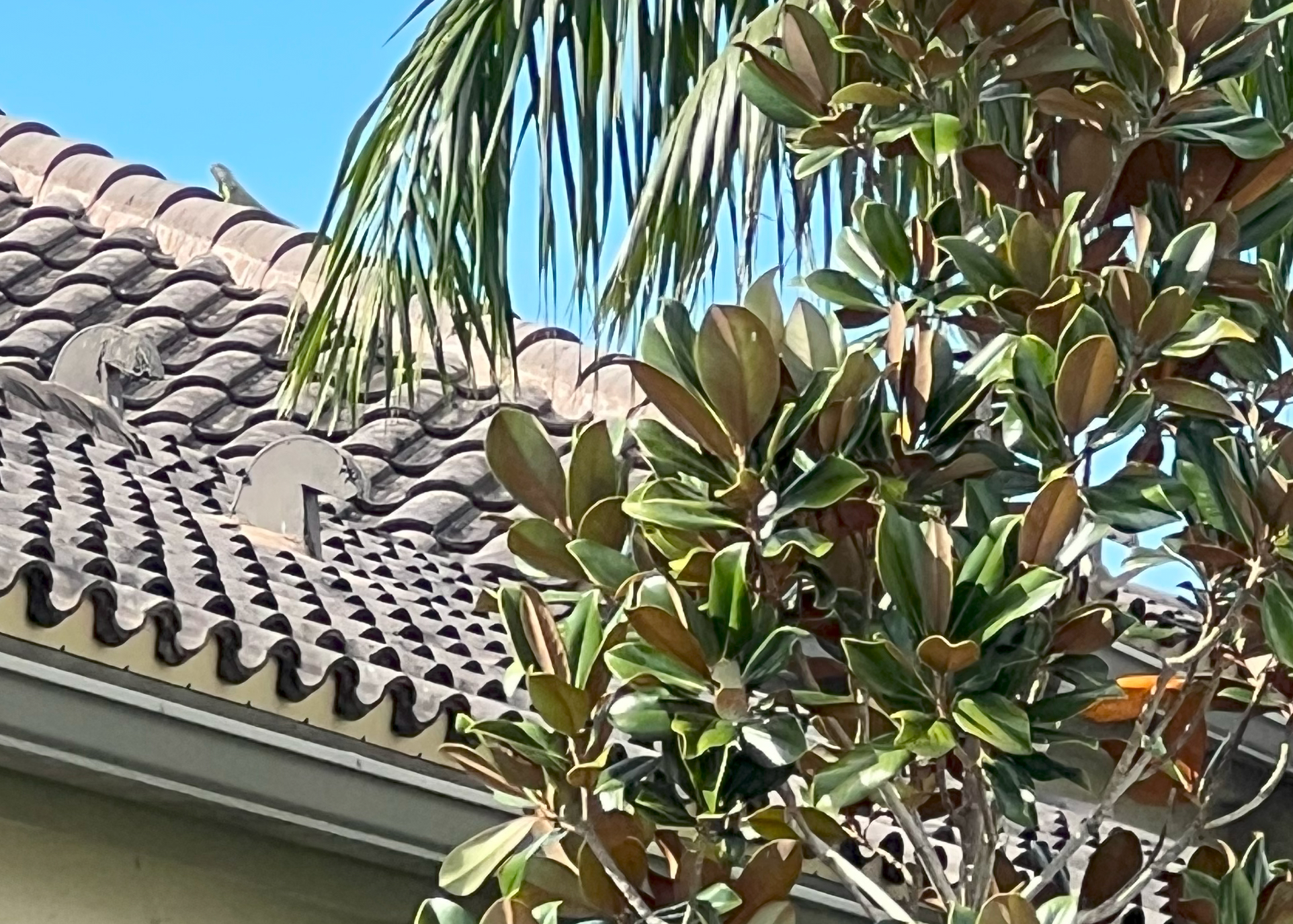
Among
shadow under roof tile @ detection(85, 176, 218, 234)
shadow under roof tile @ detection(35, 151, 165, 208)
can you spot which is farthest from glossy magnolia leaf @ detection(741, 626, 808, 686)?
shadow under roof tile @ detection(35, 151, 165, 208)

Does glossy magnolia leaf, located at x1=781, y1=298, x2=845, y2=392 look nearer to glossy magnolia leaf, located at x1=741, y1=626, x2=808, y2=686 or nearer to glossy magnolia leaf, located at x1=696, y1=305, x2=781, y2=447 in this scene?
glossy magnolia leaf, located at x1=696, y1=305, x2=781, y2=447

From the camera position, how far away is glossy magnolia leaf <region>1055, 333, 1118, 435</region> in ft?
6.66

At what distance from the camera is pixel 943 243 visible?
2188mm

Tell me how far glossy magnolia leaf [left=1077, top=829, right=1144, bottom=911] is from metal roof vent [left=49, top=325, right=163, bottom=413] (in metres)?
3.04

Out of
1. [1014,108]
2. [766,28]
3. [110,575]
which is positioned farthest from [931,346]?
[110,575]

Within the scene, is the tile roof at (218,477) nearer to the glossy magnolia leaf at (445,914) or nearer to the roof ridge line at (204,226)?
the roof ridge line at (204,226)

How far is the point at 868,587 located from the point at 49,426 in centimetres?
266

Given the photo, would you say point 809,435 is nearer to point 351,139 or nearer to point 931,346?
point 931,346

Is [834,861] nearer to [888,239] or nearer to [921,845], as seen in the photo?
[921,845]

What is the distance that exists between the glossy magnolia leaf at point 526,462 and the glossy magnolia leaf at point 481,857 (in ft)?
1.13

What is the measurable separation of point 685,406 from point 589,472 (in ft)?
0.56

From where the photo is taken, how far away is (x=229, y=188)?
7.36 meters

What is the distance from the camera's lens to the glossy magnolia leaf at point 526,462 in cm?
216

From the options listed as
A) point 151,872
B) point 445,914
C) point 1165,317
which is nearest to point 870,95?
point 1165,317
